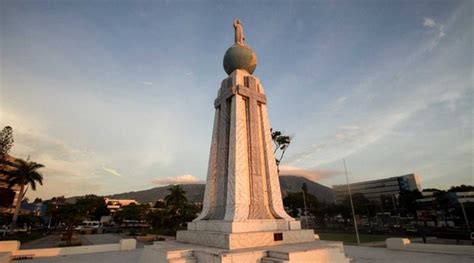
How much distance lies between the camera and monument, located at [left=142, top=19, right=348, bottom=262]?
9.55 meters

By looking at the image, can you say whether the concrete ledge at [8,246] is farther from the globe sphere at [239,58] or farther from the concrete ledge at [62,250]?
the globe sphere at [239,58]

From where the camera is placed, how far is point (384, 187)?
122000 mm

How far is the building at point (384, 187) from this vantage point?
4702 inches

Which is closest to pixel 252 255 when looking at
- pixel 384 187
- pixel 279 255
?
pixel 279 255

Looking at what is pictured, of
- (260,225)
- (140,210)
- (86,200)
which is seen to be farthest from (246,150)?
(140,210)

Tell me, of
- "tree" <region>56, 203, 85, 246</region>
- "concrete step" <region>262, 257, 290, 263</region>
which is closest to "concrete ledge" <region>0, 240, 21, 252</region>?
"tree" <region>56, 203, 85, 246</region>

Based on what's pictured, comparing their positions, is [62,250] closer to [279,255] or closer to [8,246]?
[8,246]

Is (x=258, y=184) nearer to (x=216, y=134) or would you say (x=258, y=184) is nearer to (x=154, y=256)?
(x=216, y=134)

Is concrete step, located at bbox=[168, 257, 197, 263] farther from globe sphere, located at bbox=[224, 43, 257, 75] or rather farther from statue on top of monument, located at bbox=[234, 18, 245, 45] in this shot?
statue on top of monument, located at bbox=[234, 18, 245, 45]

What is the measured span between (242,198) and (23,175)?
40.6 m

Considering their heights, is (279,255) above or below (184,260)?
above

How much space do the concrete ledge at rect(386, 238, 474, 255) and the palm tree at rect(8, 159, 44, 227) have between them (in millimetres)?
45911

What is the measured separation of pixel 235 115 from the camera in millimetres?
13797

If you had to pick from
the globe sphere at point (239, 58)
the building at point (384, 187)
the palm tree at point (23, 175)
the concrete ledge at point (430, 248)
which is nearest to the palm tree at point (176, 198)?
the palm tree at point (23, 175)
